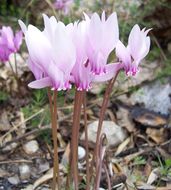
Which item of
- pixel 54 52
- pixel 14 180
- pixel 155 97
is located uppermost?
pixel 54 52

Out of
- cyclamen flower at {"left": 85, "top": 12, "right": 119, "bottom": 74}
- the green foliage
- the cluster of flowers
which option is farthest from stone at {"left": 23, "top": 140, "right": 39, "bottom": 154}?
cyclamen flower at {"left": 85, "top": 12, "right": 119, "bottom": 74}

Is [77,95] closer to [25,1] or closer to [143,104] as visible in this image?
[143,104]

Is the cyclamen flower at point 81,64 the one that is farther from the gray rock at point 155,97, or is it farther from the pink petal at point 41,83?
the gray rock at point 155,97

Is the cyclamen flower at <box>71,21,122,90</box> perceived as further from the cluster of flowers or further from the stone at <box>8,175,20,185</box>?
the stone at <box>8,175,20,185</box>

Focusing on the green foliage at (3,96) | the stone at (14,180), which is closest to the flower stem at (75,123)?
the stone at (14,180)

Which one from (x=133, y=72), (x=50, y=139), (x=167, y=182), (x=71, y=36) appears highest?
(x=71, y=36)

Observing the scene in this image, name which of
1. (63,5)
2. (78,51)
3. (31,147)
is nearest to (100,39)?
(78,51)

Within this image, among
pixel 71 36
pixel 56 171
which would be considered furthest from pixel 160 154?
pixel 71 36

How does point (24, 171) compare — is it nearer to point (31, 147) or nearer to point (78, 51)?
point (31, 147)
